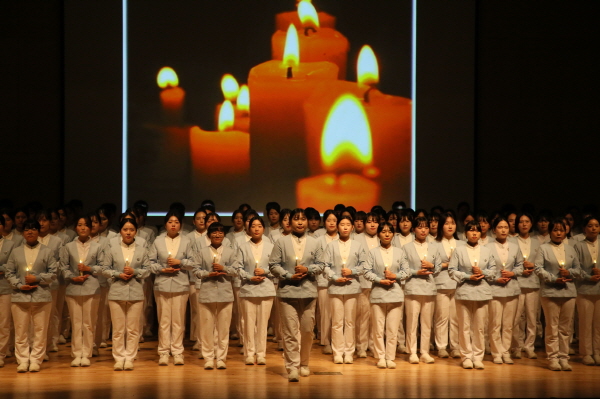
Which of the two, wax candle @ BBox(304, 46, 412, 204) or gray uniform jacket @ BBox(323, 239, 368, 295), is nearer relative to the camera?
gray uniform jacket @ BBox(323, 239, 368, 295)

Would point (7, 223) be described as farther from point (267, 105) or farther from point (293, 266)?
point (267, 105)

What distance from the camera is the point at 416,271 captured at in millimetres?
7383

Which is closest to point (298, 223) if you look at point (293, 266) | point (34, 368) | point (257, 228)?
point (293, 266)

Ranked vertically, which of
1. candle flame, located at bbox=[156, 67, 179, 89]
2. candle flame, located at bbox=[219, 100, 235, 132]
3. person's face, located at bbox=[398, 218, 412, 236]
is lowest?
person's face, located at bbox=[398, 218, 412, 236]

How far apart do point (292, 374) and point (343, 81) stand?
4.80 meters

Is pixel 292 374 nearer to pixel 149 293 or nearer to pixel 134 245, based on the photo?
pixel 134 245

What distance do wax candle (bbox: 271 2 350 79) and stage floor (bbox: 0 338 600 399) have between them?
426 centimetres

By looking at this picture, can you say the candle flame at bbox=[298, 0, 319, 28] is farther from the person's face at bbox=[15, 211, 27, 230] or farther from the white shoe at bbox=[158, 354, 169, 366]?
the white shoe at bbox=[158, 354, 169, 366]

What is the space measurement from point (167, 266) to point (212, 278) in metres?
0.52

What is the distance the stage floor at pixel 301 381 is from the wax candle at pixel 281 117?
121 inches

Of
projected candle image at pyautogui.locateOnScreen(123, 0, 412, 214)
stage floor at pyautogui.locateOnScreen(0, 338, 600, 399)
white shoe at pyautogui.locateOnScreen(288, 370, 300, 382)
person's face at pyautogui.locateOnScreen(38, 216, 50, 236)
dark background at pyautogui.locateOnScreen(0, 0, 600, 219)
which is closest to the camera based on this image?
stage floor at pyautogui.locateOnScreen(0, 338, 600, 399)

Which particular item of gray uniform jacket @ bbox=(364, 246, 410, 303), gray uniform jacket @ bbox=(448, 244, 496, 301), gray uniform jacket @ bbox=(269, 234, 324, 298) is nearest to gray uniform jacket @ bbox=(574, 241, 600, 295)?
gray uniform jacket @ bbox=(448, 244, 496, 301)

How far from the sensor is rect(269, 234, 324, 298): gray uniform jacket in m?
6.52

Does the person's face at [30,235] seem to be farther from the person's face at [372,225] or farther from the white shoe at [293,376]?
the person's face at [372,225]
